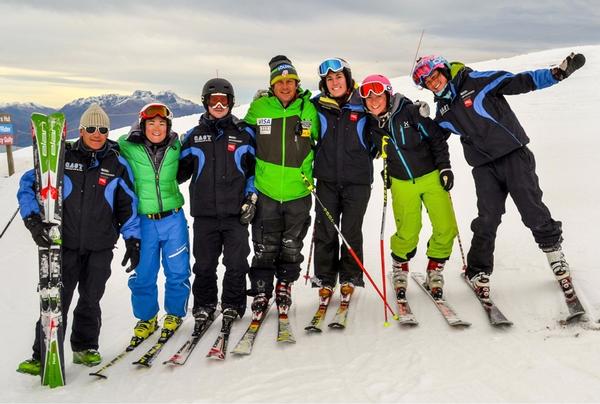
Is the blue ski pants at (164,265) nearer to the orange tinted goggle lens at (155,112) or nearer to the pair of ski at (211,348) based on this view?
the pair of ski at (211,348)

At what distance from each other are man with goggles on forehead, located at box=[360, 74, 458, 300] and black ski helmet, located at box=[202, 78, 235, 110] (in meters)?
1.49

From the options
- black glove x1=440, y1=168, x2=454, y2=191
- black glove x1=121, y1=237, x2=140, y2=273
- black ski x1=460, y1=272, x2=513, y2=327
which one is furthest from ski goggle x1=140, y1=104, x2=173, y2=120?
black ski x1=460, y1=272, x2=513, y2=327

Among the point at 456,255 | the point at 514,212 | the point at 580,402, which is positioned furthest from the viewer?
the point at 514,212

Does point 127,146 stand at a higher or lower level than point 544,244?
higher

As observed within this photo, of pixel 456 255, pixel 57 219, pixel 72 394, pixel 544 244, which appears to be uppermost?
pixel 57 219

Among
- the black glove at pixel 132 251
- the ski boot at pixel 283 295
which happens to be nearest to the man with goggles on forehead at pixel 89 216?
the black glove at pixel 132 251

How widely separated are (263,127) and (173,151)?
1.04 m

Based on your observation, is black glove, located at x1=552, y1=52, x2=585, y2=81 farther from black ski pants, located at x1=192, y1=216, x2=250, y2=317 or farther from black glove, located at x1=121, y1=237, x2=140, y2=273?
black glove, located at x1=121, y1=237, x2=140, y2=273

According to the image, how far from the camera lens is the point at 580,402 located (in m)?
3.25

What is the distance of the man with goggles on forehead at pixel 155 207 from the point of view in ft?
16.3

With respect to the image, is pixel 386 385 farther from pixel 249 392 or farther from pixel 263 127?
pixel 263 127

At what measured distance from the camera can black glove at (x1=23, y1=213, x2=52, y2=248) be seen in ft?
14.0

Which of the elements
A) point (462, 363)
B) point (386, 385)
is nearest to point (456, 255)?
point (462, 363)

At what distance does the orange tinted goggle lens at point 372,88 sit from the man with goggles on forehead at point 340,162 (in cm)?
18
